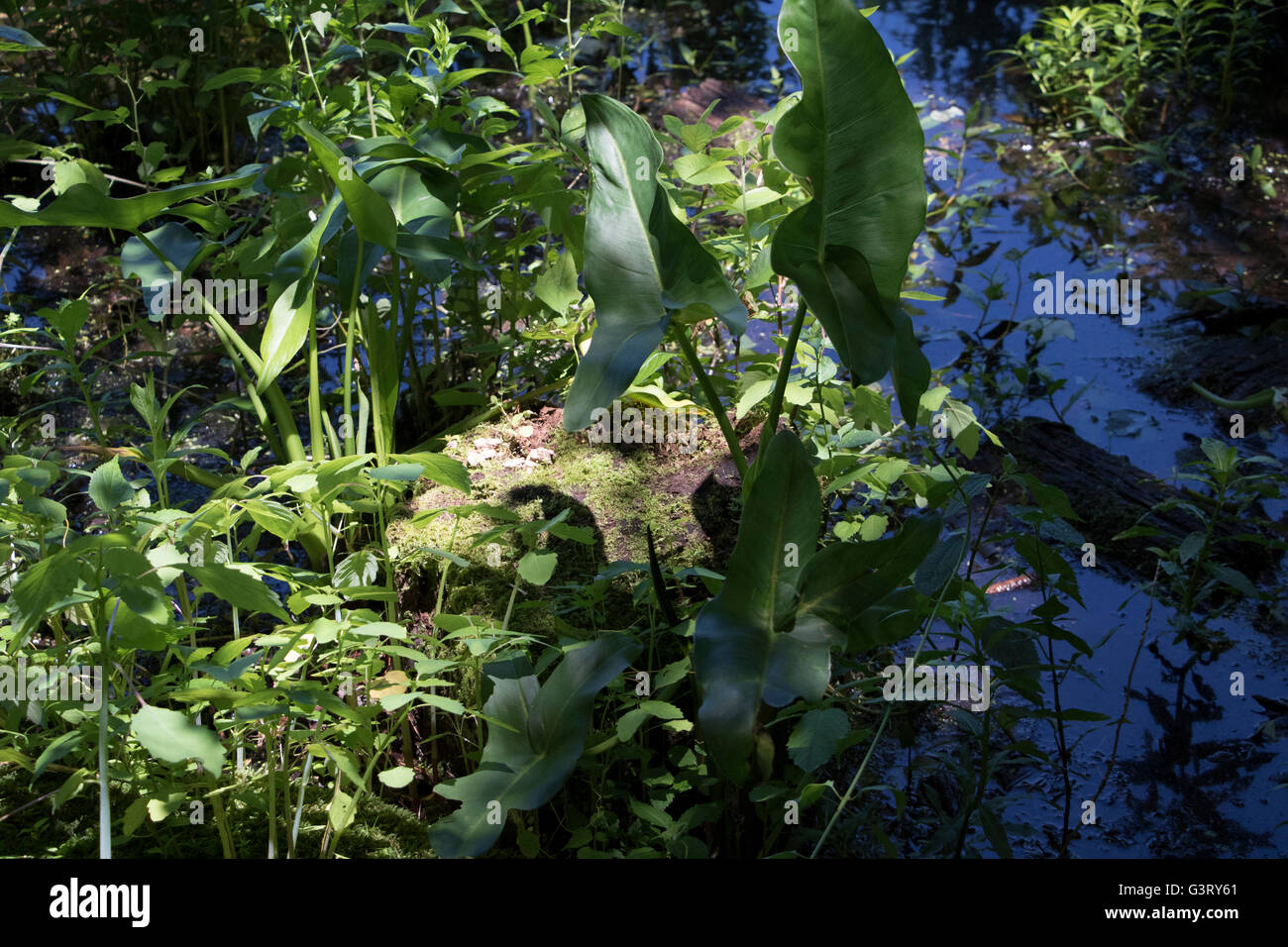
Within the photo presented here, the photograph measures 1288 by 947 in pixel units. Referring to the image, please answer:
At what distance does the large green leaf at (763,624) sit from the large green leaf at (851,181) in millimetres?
152

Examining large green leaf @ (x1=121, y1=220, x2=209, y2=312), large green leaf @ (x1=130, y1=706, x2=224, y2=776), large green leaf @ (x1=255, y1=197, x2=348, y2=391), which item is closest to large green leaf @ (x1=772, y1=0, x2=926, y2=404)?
large green leaf @ (x1=255, y1=197, x2=348, y2=391)

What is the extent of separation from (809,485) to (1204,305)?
6.68 ft

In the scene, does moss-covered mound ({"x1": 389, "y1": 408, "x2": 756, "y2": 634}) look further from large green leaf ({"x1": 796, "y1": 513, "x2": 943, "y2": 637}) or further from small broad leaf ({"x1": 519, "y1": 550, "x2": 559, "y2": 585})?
large green leaf ({"x1": 796, "y1": 513, "x2": 943, "y2": 637})

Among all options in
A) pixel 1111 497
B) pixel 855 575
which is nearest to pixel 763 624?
pixel 855 575

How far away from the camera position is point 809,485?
1.28 metres

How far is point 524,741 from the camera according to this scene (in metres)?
1.34

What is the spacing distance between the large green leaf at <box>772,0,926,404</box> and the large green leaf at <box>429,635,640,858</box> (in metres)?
0.48

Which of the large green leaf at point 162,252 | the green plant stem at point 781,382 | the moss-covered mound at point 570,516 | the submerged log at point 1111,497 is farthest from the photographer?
the submerged log at point 1111,497

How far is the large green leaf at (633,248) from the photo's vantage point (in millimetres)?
1396

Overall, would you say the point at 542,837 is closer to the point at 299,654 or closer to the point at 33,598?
the point at 299,654

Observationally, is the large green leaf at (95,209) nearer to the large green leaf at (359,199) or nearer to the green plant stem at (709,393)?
the large green leaf at (359,199)

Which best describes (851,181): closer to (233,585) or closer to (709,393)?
(709,393)

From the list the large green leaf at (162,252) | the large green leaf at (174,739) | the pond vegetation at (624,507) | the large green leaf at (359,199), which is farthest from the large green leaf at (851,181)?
the large green leaf at (162,252)

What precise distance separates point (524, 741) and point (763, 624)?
1.10 ft
